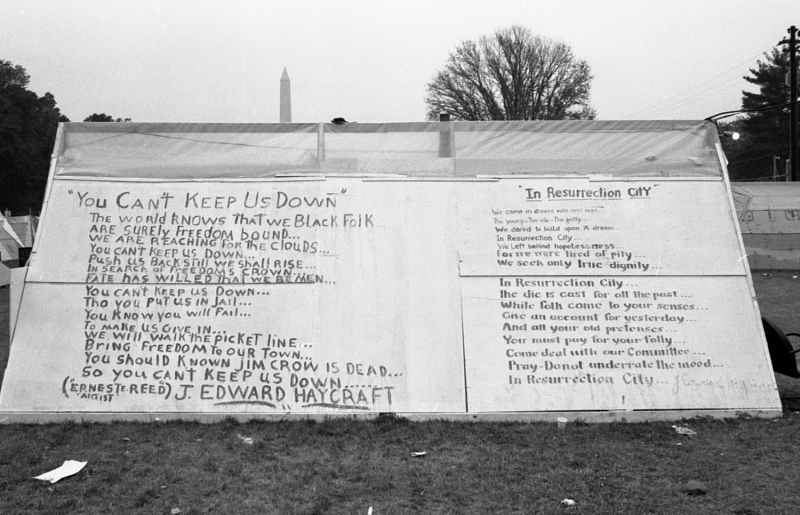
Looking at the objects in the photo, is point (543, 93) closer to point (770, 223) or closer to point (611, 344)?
point (770, 223)

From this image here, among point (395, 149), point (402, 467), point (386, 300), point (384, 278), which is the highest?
point (395, 149)

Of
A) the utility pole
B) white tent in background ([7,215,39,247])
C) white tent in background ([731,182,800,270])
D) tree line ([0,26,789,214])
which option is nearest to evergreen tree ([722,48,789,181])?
tree line ([0,26,789,214])

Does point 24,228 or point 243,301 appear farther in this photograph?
point 24,228

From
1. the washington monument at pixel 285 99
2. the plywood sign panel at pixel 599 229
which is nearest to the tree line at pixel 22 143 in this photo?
the washington monument at pixel 285 99

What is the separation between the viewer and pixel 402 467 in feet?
12.4

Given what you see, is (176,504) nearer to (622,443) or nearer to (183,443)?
(183,443)

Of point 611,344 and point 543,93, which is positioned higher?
point 543,93

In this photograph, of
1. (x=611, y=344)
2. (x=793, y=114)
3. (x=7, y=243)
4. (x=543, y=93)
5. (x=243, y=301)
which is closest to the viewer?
(x=611, y=344)

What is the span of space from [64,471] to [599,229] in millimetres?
4216

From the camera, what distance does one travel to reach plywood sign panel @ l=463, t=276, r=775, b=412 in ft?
15.1

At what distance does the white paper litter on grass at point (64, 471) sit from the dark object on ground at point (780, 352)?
4984 millimetres

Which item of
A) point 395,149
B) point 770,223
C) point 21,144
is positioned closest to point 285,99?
point 395,149

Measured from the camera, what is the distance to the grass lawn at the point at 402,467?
10.9 ft

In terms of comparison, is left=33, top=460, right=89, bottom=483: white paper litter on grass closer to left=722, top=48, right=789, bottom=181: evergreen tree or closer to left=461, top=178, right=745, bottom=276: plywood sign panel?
left=461, top=178, right=745, bottom=276: plywood sign panel
